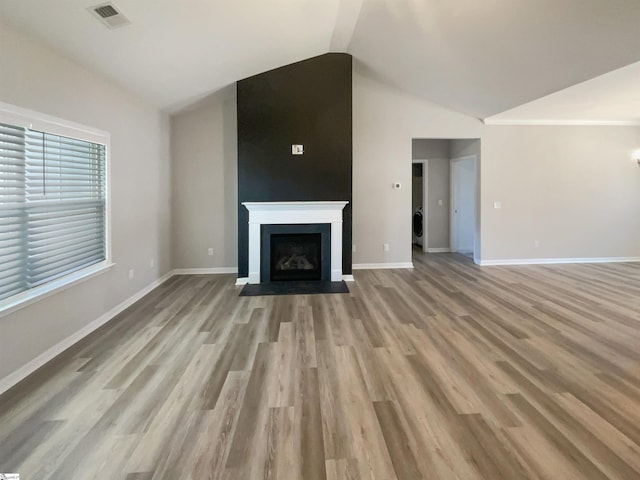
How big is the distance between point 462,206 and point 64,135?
7209mm

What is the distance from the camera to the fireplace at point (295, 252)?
5.24m

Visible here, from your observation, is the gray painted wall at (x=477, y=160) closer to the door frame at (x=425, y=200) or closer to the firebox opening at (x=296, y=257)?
the door frame at (x=425, y=200)

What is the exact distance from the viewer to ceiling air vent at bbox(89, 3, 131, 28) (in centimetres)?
254

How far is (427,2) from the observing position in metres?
3.52

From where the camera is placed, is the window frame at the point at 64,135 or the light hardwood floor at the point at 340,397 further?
the window frame at the point at 64,135

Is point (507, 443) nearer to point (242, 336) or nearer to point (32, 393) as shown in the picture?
point (242, 336)

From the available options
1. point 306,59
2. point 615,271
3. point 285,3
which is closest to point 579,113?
point 615,271

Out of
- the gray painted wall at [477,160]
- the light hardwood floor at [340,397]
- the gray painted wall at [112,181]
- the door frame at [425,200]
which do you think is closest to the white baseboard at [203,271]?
the gray painted wall at [112,181]

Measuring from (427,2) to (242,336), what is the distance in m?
3.79

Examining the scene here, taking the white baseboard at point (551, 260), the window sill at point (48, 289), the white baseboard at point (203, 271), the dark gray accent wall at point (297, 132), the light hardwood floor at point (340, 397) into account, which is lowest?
the light hardwood floor at point (340, 397)

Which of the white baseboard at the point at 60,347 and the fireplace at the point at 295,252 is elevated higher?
the fireplace at the point at 295,252

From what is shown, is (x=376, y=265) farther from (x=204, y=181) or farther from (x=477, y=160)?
(x=204, y=181)

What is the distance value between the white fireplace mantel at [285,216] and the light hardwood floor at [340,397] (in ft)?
4.22

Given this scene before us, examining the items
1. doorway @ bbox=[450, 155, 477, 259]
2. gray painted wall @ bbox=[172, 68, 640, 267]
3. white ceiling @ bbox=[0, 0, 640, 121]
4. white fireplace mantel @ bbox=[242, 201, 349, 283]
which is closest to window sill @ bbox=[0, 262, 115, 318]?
white ceiling @ bbox=[0, 0, 640, 121]
